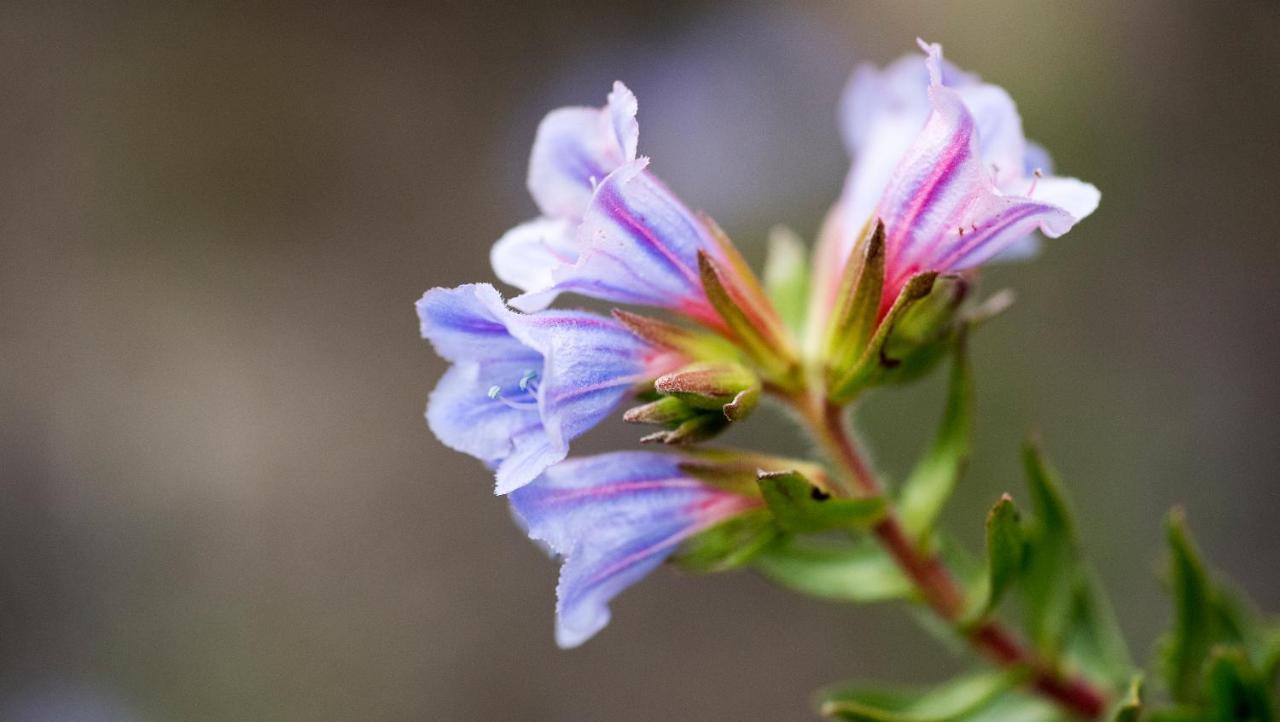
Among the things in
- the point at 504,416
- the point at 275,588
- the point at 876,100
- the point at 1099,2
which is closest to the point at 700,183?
the point at 1099,2

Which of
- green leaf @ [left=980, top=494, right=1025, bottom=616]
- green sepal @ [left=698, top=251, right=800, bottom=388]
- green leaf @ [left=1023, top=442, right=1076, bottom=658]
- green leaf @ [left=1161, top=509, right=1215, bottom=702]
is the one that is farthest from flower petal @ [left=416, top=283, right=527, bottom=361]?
green leaf @ [left=1161, top=509, right=1215, bottom=702]

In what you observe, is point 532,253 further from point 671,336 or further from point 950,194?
point 950,194

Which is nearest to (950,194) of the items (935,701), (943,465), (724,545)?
(943,465)

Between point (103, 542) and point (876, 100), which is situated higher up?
point (876, 100)

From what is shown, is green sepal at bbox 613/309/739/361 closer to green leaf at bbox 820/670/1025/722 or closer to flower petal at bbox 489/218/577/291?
flower petal at bbox 489/218/577/291

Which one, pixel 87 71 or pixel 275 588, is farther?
pixel 87 71

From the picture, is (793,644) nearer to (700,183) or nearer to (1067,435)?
(1067,435)
